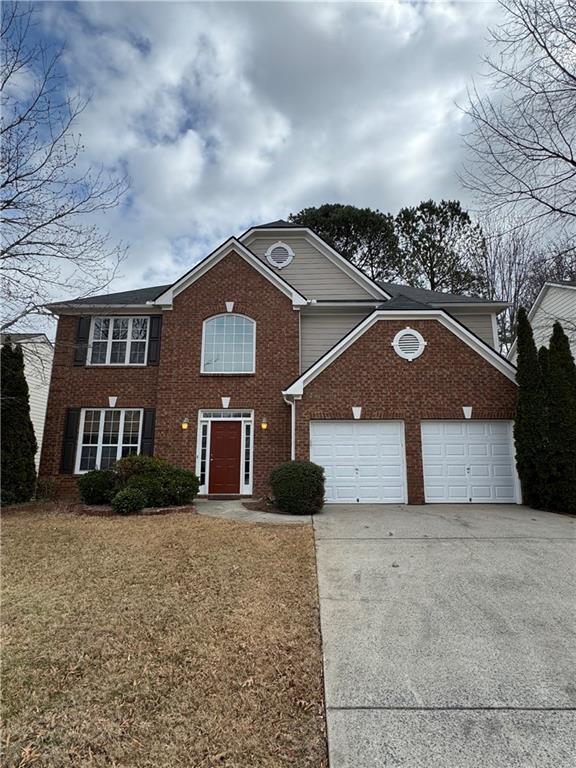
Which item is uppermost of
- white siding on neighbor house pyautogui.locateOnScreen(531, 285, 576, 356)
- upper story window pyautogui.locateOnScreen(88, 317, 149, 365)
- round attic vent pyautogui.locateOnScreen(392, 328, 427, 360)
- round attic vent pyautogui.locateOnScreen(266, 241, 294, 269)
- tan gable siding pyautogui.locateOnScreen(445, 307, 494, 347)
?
round attic vent pyautogui.locateOnScreen(266, 241, 294, 269)

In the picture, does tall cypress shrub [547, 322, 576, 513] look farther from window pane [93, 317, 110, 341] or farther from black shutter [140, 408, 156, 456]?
window pane [93, 317, 110, 341]

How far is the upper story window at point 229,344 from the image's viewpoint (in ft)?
Answer: 41.7

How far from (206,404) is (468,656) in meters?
9.83

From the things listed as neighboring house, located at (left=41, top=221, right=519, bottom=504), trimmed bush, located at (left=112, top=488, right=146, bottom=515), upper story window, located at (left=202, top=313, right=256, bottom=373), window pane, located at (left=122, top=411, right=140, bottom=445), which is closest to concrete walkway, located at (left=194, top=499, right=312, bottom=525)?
trimmed bush, located at (left=112, top=488, right=146, bottom=515)

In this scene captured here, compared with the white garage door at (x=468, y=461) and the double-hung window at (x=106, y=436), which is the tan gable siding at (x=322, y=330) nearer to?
the white garage door at (x=468, y=461)

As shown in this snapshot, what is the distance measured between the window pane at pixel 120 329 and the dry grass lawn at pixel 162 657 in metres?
8.23

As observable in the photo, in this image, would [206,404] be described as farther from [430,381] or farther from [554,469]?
[554,469]

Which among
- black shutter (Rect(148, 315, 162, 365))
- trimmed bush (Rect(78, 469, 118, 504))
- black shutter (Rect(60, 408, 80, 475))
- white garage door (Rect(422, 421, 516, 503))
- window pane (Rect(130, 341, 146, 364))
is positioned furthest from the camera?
window pane (Rect(130, 341, 146, 364))

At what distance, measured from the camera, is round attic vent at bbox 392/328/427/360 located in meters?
11.4

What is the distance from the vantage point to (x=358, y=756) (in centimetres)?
240

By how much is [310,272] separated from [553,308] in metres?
9.15

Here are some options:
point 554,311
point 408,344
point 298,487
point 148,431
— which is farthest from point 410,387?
point 554,311

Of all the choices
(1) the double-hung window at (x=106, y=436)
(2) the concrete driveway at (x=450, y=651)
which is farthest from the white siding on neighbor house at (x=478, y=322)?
(1) the double-hung window at (x=106, y=436)

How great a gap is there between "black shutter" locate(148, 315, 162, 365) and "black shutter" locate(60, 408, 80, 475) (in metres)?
2.72
